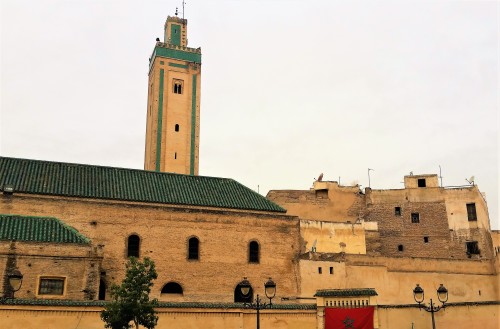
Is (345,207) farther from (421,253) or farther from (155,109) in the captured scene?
(155,109)

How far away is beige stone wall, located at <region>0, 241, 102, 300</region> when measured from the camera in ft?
75.4

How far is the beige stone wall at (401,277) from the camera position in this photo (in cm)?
3133

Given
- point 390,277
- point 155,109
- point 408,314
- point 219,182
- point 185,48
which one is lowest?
point 408,314

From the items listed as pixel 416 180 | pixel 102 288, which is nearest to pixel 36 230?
pixel 102 288

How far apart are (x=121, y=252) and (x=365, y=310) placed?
13533 millimetres

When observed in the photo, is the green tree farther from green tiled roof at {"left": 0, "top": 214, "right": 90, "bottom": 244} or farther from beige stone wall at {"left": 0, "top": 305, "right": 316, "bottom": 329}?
green tiled roof at {"left": 0, "top": 214, "right": 90, "bottom": 244}

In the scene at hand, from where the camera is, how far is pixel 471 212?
1602 inches

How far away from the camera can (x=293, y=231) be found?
3155 centimetres

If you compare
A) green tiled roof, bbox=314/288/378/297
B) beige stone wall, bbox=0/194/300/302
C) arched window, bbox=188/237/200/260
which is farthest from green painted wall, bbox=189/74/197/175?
green tiled roof, bbox=314/288/378/297

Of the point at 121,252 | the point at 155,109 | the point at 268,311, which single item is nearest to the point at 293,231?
the point at 121,252

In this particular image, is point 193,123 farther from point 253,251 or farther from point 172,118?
point 253,251

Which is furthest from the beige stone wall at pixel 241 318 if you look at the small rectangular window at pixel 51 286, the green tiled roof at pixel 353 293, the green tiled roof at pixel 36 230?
the green tiled roof at pixel 36 230

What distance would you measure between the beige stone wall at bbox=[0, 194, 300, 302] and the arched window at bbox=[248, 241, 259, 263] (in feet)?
0.73

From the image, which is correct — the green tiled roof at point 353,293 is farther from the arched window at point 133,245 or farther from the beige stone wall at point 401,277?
the arched window at point 133,245
